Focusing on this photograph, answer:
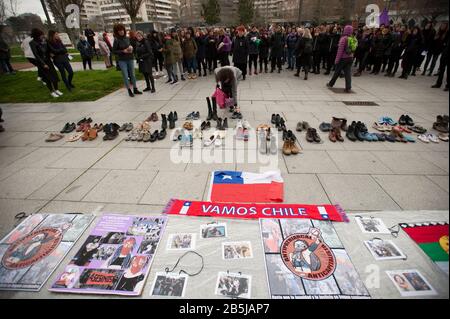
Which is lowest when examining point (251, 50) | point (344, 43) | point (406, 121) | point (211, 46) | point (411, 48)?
point (406, 121)

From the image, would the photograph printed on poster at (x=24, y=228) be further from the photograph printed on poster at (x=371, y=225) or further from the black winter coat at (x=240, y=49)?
the black winter coat at (x=240, y=49)

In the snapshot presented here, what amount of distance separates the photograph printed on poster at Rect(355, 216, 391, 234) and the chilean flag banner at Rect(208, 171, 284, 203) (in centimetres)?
92

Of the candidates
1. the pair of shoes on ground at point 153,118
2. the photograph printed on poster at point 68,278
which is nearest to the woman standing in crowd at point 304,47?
the pair of shoes on ground at point 153,118

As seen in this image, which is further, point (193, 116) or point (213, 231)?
point (193, 116)

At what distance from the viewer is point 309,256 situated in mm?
2182

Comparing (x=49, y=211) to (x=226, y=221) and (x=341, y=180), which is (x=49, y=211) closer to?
(x=226, y=221)

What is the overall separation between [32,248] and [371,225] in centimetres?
368

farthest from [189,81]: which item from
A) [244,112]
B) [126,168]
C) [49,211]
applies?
[49,211]

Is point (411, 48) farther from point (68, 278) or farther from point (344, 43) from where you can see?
point (68, 278)

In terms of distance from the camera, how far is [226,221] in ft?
8.65

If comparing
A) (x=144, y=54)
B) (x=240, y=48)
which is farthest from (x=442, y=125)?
(x=144, y=54)

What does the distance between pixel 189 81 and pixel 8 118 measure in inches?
257

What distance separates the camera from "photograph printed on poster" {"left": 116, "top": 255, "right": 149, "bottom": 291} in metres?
1.99

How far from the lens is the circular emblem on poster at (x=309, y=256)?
6.71 ft
